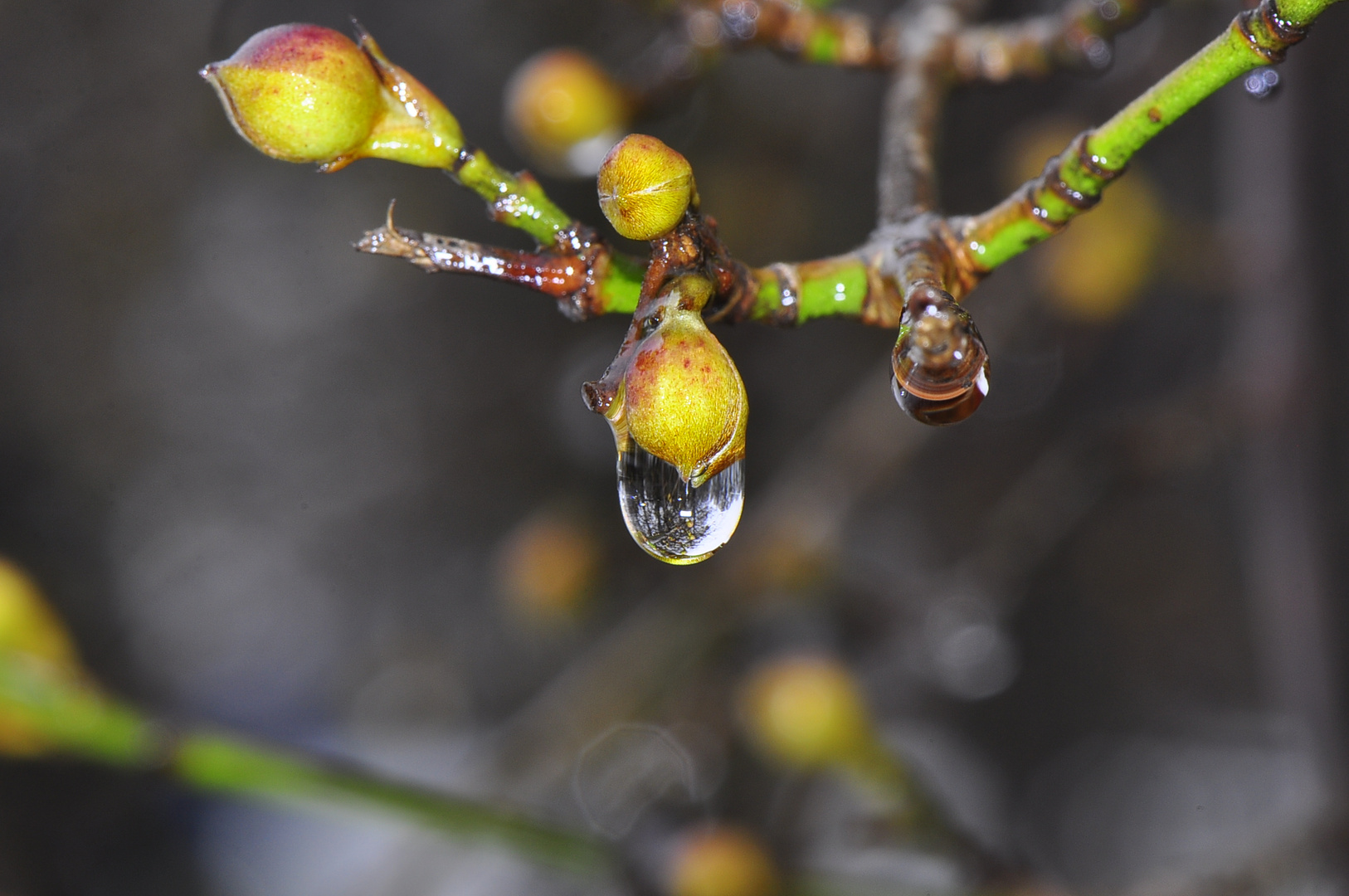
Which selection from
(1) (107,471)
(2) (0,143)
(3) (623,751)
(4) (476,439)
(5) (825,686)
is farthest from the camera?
(4) (476,439)

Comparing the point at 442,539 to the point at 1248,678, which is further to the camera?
the point at 442,539

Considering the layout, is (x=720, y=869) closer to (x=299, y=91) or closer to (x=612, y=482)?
(x=299, y=91)

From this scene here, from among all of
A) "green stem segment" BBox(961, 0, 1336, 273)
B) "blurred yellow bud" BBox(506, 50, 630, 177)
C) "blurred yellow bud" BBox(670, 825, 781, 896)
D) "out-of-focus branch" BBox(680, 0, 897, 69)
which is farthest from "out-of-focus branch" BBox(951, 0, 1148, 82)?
"blurred yellow bud" BBox(670, 825, 781, 896)

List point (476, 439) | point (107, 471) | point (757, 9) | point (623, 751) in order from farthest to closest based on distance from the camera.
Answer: point (476, 439) → point (107, 471) → point (623, 751) → point (757, 9)

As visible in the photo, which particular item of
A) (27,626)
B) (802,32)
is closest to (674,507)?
(802,32)

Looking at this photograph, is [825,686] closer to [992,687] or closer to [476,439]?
[992,687]

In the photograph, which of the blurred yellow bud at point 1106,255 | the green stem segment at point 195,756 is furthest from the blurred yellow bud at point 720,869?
the blurred yellow bud at point 1106,255

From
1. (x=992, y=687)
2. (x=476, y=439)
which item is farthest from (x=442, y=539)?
(x=992, y=687)
